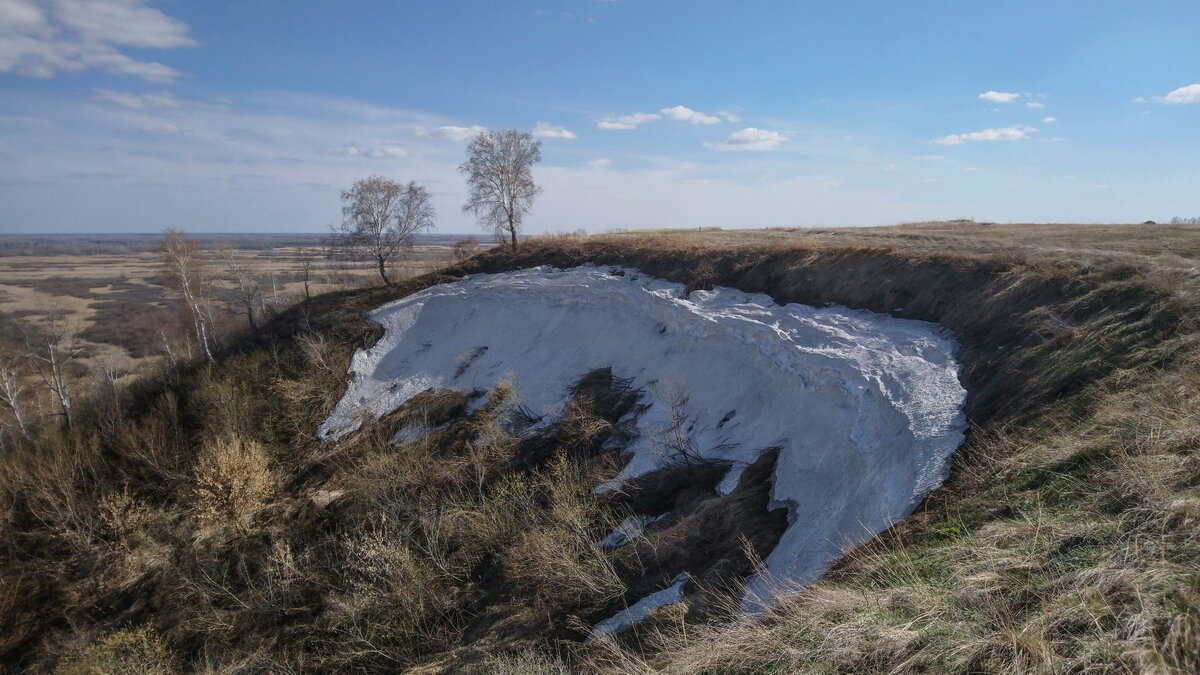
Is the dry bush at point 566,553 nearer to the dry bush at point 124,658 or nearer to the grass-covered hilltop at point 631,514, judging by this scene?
the grass-covered hilltop at point 631,514

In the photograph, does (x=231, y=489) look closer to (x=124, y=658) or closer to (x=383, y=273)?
(x=124, y=658)

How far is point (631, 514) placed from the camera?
15211 millimetres

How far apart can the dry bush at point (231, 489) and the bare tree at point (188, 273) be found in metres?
13.5

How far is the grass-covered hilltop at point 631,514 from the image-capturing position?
5.57 m

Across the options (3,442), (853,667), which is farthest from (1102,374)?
(3,442)

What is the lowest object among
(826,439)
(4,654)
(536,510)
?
(4,654)

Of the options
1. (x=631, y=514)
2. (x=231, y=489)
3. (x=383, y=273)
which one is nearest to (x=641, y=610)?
(x=631, y=514)

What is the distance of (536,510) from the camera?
16.5m

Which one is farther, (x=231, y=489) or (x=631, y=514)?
(x=231, y=489)

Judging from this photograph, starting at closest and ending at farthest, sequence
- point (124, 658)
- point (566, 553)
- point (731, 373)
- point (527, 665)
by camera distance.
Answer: point (527, 665), point (566, 553), point (124, 658), point (731, 373)

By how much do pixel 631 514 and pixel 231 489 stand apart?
Result: 15.3 m

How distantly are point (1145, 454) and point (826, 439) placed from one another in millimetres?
6918

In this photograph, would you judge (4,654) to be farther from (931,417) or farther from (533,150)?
(533,150)

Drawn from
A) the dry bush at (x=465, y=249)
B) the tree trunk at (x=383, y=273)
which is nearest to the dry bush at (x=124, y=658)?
the tree trunk at (x=383, y=273)
